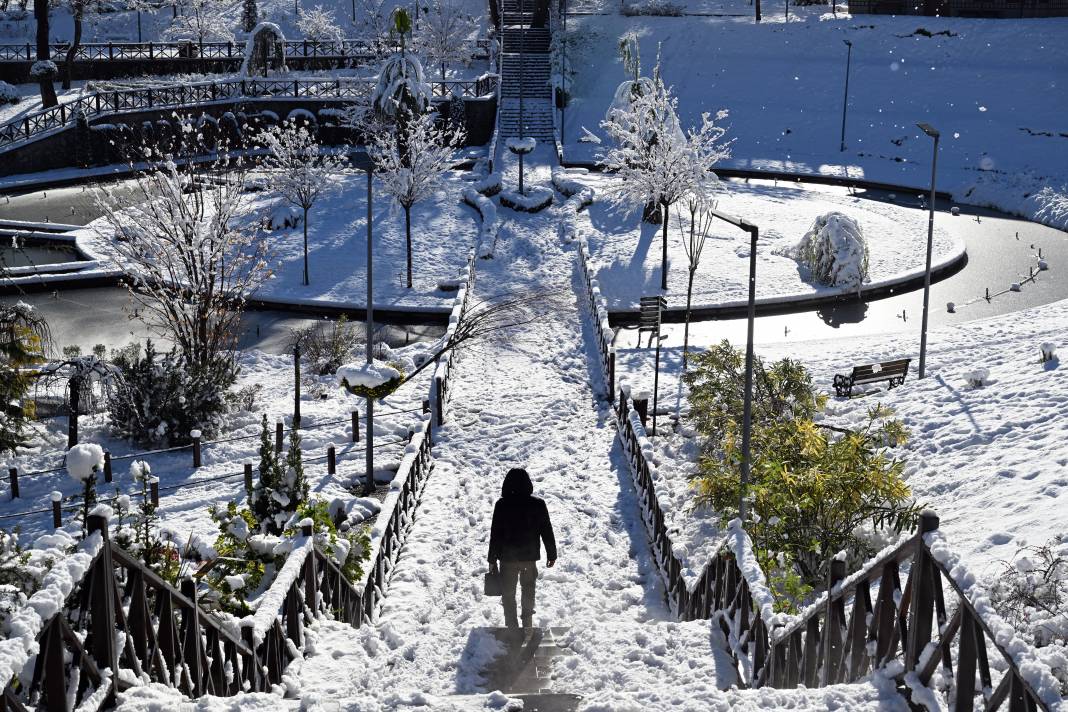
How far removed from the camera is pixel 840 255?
29.7 m

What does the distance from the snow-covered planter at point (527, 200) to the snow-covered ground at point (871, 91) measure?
10270 mm

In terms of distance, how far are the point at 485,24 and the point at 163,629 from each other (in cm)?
6902

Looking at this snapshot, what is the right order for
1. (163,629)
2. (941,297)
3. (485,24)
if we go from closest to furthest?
(163,629) → (941,297) → (485,24)

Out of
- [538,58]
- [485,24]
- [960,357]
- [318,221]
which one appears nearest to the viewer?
[960,357]

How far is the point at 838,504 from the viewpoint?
12.2 m

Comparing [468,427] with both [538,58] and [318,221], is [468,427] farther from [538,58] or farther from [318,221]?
A: [538,58]

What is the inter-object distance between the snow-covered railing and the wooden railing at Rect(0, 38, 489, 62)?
48991 millimetres

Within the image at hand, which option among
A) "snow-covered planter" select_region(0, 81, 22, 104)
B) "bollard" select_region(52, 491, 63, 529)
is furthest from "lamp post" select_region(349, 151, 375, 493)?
"snow-covered planter" select_region(0, 81, 22, 104)

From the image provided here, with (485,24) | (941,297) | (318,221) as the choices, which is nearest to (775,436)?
(941,297)

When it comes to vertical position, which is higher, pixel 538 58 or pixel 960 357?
pixel 538 58

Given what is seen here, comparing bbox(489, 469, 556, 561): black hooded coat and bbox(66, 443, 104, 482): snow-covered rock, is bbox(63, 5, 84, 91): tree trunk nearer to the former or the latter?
bbox(66, 443, 104, 482): snow-covered rock

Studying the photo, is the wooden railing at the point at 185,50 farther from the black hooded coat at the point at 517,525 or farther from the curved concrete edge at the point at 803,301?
the black hooded coat at the point at 517,525

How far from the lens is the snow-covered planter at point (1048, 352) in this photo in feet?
62.2

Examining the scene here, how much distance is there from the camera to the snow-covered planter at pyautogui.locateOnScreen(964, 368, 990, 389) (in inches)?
751
